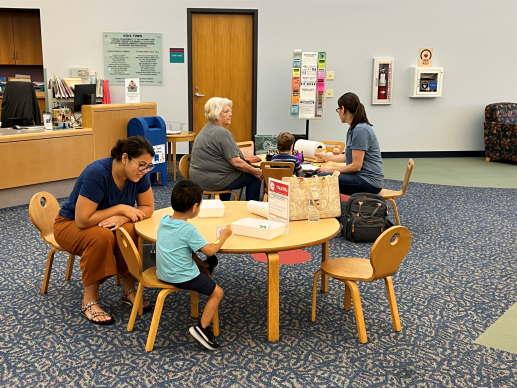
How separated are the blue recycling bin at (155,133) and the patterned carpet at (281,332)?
2.61 metres

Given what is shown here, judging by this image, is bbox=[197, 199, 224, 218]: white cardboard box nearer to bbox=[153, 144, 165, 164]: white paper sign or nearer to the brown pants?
the brown pants

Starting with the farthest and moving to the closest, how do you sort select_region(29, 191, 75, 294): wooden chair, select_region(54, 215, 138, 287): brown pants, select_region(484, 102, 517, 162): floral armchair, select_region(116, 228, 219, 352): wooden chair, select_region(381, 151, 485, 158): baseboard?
select_region(381, 151, 485, 158): baseboard < select_region(484, 102, 517, 162): floral armchair < select_region(29, 191, 75, 294): wooden chair < select_region(54, 215, 138, 287): brown pants < select_region(116, 228, 219, 352): wooden chair

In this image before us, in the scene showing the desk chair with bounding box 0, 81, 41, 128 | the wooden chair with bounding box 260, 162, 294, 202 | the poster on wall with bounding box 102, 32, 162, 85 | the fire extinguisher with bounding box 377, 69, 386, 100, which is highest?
the poster on wall with bounding box 102, 32, 162, 85

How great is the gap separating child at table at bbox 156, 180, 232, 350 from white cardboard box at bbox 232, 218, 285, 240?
0.58 feet

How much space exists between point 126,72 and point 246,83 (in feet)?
6.39

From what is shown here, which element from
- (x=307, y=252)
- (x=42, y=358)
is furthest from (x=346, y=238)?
(x=42, y=358)

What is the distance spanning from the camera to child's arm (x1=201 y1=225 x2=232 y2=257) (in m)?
2.56

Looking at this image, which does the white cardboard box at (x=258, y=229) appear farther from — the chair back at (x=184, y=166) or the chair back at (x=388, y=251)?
the chair back at (x=184, y=166)

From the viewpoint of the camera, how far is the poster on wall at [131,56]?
8.45 meters

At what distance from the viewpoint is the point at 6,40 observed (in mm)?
9336

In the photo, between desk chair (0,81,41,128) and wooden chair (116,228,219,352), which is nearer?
wooden chair (116,228,219,352)

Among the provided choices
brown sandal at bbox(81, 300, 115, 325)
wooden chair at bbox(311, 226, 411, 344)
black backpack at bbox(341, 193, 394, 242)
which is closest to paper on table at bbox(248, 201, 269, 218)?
wooden chair at bbox(311, 226, 411, 344)

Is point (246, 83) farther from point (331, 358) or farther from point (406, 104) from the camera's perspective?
point (331, 358)

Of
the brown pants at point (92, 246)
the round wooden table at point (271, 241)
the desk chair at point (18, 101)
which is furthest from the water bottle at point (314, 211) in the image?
the desk chair at point (18, 101)
